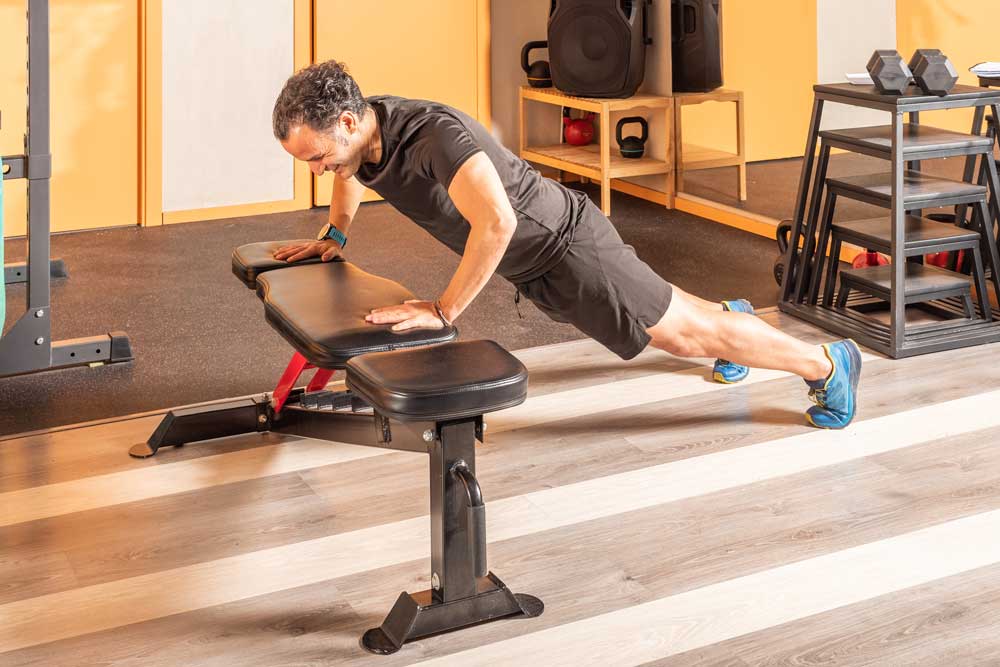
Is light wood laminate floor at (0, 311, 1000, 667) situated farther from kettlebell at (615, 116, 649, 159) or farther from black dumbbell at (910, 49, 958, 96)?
kettlebell at (615, 116, 649, 159)

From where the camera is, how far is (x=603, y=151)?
5141 millimetres

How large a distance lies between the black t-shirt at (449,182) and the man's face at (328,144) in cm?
Result: 7

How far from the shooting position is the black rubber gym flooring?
130 inches

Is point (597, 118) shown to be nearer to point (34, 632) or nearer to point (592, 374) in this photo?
point (592, 374)

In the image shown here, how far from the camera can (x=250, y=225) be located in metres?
5.09

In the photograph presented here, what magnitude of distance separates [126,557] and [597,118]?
12.8 feet

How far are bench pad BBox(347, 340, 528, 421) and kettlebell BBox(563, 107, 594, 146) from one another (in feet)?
12.2

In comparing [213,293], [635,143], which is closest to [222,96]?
[213,293]

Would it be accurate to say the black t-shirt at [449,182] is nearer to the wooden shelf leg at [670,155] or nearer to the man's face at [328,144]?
the man's face at [328,144]

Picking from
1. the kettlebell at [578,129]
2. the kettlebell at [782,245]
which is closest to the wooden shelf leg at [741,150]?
the kettlebell at [782,245]

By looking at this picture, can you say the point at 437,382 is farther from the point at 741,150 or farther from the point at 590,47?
the point at 590,47

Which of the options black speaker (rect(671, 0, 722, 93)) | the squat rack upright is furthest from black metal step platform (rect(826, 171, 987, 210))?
the squat rack upright

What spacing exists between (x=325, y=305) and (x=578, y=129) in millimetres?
3413

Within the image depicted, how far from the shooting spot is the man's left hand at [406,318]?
2.33 m
